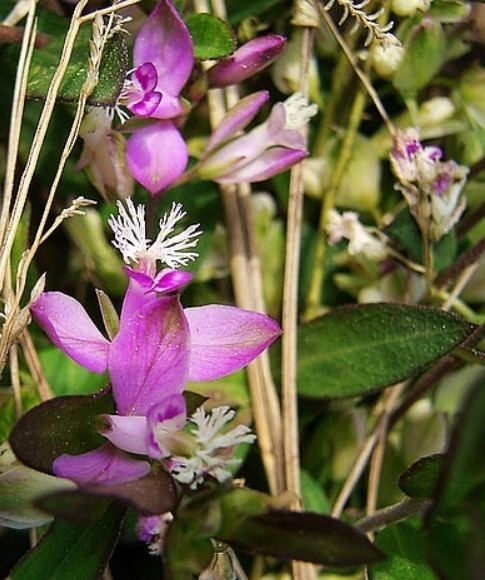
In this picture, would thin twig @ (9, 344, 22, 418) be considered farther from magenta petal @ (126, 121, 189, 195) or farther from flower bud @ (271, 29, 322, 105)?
flower bud @ (271, 29, 322, 105)

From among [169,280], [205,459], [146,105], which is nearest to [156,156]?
[146,105]

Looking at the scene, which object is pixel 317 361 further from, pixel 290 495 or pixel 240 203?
pixel 290 495

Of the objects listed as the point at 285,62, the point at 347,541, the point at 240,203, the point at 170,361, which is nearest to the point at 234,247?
the point at 240,203

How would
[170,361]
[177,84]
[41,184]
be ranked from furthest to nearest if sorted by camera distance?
[41,184] → [177,84] → [170,361]

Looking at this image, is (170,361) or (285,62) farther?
(285,62)

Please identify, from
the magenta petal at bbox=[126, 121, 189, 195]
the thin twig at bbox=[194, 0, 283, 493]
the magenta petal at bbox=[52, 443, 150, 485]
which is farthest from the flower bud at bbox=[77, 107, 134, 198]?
the magenta petal at bbox=[52, 443, 150, 485]

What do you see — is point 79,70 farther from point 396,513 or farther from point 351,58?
point 396,513
